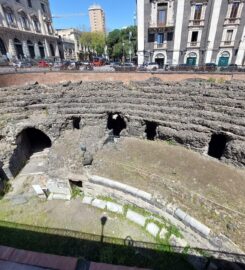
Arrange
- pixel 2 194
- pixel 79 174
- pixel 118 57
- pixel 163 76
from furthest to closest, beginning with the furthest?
pixel 118 57 → pixel 163 76 → pixel 2 194 → pixel 79 174

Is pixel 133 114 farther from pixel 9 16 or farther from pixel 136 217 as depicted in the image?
pixel 9 16

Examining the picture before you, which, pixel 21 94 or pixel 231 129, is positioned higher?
pixel 21 94

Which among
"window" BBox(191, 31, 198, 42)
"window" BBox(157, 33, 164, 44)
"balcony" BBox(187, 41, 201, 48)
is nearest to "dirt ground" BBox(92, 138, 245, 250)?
"balcony" BBox(187, 41, 201, 48)

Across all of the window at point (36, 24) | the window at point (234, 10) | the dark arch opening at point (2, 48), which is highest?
the window at point (36, 24)

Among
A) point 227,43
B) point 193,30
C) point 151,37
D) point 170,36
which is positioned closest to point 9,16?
point 151,37

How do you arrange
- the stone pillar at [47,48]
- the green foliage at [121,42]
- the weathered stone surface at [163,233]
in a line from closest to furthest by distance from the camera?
the weathered stone surface at [163,233], the stone pillar at [47,48], the green foliage at [121,42]

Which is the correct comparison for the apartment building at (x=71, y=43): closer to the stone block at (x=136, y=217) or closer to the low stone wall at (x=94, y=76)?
the low stone wall at (x=94, y=76)

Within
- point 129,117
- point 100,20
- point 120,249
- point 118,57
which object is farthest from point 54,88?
point 100,20

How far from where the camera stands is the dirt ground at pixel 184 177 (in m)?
5.92

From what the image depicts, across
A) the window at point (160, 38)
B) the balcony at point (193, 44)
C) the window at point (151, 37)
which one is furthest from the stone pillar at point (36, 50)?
the balcony at point (193, 44)

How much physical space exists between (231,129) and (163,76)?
1149 cm

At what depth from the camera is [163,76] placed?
18.5 meters

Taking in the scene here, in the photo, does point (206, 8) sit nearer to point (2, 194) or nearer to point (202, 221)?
point (202, 221)

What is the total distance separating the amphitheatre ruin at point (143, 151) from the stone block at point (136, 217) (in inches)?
1.9
